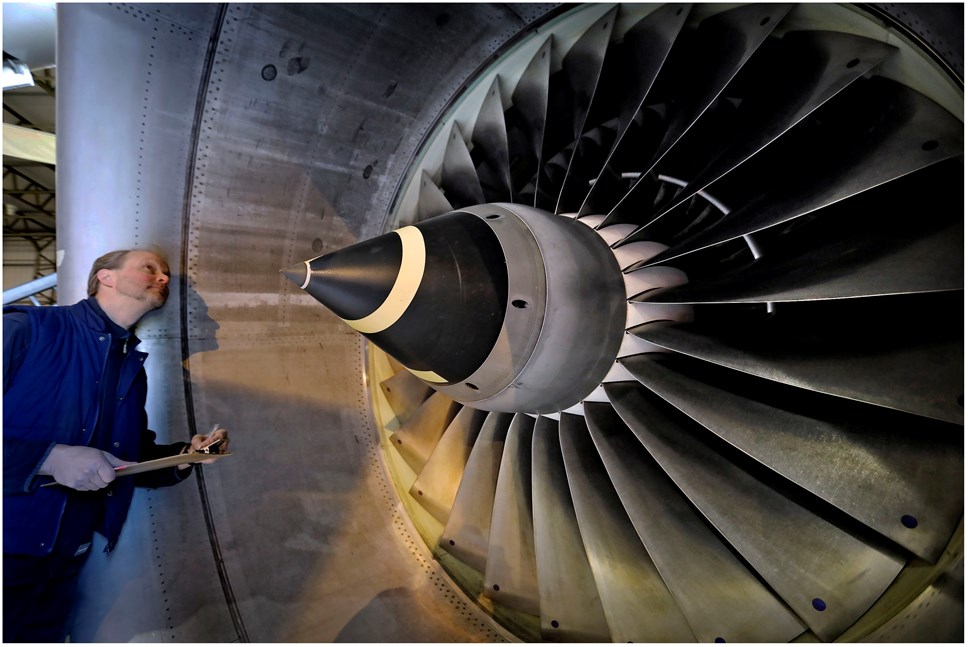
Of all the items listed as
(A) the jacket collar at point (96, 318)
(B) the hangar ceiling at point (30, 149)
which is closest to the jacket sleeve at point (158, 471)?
(A) the jacket collar at point (96, 318)

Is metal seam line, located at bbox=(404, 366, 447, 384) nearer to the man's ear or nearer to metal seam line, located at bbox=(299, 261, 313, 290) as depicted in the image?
metal seam line, located at bbox=(299, 261, 313, 290)

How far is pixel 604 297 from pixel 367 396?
1314 millimetres

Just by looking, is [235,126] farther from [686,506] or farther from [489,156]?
[686,506]

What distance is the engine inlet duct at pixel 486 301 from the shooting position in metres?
1.71

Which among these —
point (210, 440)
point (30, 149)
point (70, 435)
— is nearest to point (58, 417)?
point (70, 435)

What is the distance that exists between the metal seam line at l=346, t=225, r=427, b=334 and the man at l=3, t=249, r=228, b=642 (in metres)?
1.01

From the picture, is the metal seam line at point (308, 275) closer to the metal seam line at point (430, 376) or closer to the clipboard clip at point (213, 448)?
A: the metal seam line at point (430, 376)

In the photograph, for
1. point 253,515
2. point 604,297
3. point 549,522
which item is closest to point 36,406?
point 253,515

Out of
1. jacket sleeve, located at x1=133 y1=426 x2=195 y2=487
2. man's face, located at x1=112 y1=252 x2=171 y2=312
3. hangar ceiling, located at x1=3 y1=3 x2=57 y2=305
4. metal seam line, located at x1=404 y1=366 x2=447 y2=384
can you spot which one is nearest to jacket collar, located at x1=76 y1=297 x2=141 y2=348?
man's face, located at x1=112 y1=252 x2=171 y2=312

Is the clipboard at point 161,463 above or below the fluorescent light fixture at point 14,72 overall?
below

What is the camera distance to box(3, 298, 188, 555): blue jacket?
201cm

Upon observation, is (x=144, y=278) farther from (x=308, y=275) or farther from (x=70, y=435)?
(x=308, y=275)

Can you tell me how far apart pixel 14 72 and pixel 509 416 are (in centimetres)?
256

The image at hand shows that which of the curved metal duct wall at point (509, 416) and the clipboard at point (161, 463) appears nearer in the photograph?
the curved metal duct wall at point (509, 416)
